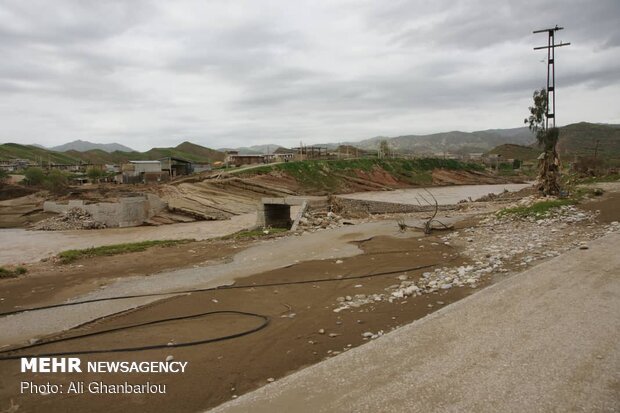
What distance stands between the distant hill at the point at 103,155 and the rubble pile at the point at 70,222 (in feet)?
176

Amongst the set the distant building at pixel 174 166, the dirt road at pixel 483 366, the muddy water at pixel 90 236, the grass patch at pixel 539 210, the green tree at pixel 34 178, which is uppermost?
the distant building at pixel 174 166

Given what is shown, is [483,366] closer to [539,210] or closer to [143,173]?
[539,210]

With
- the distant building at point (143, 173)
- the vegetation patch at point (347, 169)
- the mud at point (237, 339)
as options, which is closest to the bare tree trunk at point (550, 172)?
the mud at point (237, 339)

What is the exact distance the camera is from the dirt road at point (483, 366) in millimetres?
3832

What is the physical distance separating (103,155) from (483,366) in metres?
117

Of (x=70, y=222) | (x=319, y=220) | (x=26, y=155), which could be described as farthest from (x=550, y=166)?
(x=26, y=155)

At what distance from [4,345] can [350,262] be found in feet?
24.4

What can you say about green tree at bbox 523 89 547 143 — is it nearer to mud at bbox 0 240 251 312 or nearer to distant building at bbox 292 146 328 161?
distant building at bbox 292 146 328 161

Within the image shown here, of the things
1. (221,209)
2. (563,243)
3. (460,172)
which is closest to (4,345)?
(563,243)

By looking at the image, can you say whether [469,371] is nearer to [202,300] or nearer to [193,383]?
[193,383]

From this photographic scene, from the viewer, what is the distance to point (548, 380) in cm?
404

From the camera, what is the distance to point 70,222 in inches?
1175

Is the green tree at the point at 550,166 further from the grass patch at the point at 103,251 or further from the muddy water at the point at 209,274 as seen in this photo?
the grass patch at the point at 103,251

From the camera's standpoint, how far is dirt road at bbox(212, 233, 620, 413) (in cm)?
383
